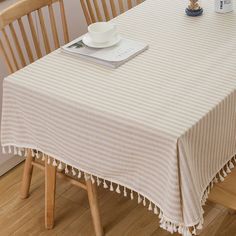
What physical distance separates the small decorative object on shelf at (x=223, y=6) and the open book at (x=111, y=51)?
0.40m

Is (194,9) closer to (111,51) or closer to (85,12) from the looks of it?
(111,51)

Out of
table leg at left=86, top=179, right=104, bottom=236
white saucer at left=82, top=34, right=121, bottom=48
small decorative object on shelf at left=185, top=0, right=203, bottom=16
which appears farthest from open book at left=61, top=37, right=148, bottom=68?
table leg at left=86, top=179, right=104, bottom=236

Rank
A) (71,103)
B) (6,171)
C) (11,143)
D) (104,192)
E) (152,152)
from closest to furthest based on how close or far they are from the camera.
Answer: (152,152) < (71,103) < (11,143) < (104,192) < (6,171)

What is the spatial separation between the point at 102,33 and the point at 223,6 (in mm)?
540

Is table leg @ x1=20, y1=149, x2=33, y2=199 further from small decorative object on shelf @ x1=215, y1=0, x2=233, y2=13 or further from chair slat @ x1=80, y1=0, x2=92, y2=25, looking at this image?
small decorative object on shelf @ x1=215, y1=0, x2=233, y2=13

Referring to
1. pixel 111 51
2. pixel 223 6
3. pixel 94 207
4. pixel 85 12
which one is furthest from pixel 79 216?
pixel 223 6

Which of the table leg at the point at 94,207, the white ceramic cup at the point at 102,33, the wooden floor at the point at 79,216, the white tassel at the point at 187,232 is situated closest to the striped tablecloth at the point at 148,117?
the white tassel at the point at 187,232

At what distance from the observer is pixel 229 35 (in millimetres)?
1985

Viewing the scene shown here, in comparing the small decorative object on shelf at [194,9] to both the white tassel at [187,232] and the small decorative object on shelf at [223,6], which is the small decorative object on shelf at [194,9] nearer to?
the small decorative object on shelf at [223,6]

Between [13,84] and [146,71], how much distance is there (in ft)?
1.48

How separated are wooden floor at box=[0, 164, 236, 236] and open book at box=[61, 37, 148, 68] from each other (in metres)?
0.79

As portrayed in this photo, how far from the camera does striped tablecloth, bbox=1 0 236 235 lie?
59.7 inches

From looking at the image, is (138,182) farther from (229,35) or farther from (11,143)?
(229,35)

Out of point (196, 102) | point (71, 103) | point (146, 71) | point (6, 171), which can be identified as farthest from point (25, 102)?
point (6, 171)
